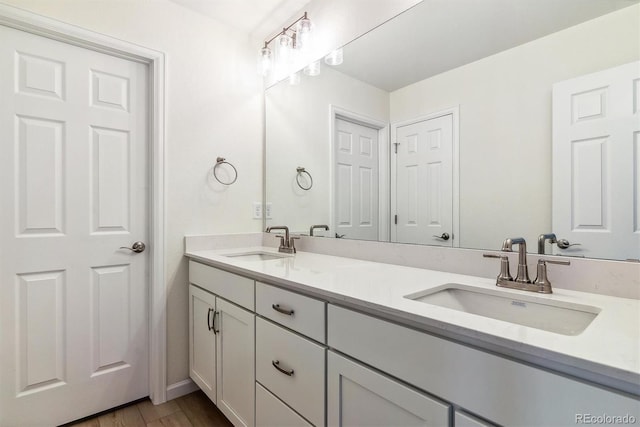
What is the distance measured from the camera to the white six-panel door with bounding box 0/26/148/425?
4.84ft

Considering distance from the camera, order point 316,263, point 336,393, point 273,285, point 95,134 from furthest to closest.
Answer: point 95,134 → point 316,263 → point 273,285 → point 336,393

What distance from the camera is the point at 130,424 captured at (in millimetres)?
1613

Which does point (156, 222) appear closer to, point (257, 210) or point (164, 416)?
point (257, 210)

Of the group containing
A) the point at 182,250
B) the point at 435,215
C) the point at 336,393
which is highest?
the point at 435,215

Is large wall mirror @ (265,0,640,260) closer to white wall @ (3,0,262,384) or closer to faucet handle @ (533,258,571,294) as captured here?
faucet handle @ (533,258,571,294)

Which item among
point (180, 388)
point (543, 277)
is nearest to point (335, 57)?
point (543, 277)

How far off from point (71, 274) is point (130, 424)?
0.84 m

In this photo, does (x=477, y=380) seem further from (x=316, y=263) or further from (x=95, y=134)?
(x=95, y=134)

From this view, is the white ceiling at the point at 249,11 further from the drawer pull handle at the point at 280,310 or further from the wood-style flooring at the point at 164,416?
the wood-style flooring at the point at 164,416

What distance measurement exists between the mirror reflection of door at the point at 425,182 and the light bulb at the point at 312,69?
75 centimetres

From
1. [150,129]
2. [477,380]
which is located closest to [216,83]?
[150,129]

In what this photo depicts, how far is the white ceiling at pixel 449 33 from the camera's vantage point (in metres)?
1.05

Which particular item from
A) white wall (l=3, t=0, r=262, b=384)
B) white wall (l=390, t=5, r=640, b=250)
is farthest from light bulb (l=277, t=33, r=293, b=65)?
white wall (l=390, t=5, r=640, b=250)

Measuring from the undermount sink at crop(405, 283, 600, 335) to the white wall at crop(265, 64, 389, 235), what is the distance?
92 cm
